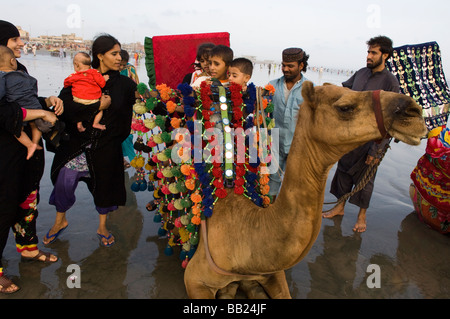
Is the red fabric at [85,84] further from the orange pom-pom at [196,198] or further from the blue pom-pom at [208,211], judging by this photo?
the blue pom-pom at [208,211]

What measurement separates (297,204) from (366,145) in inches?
103

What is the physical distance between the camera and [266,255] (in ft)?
7.77

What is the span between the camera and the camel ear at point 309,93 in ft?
6.29

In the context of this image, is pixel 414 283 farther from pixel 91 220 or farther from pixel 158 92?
pixel 91 220

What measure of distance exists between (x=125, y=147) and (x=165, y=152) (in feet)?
7.57

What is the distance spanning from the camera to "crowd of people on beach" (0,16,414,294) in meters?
2.84

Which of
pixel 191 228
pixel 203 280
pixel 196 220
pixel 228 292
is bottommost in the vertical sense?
pixel 228 292

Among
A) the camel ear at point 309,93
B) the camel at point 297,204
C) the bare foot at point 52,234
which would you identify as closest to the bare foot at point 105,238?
the bare foot at point 52,234

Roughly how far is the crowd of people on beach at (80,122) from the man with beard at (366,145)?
0.05 ft

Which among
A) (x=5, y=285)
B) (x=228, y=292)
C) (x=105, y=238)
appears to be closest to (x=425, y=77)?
(x=228, y=292)

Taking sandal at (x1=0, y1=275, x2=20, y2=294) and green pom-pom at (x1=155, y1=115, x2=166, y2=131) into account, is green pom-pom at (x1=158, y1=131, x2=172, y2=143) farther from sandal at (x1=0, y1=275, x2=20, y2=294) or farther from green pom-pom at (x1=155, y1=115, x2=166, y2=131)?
sandal at (x1=0, y1=275, x2=20, y2=294)

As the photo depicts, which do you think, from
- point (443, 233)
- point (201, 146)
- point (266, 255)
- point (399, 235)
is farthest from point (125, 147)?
point (443, 233)

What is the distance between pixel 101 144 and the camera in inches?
135

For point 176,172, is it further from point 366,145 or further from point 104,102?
point 366,145
